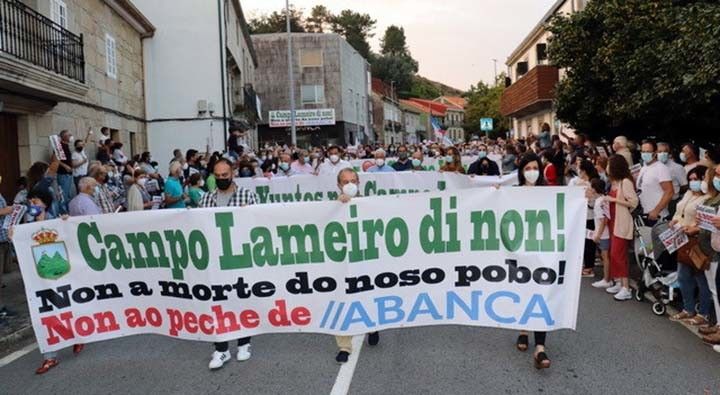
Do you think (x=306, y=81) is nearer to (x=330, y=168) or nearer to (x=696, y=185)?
(x=330, y=168)

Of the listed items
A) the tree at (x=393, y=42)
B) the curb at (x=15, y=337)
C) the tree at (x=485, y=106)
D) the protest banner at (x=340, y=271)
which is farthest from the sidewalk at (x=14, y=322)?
the tree at (x=393, y=42)

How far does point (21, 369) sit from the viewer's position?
5371 millimetres

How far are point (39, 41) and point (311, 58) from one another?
132 ft

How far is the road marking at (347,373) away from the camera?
4.49m

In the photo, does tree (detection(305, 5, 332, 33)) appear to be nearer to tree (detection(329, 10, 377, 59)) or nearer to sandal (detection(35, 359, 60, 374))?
tree (detection(329, 10, 377, 59))

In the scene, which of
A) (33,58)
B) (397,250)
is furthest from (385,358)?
(33,58)

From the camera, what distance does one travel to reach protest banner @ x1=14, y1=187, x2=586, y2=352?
504 cm

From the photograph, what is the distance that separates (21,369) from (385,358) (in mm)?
3229

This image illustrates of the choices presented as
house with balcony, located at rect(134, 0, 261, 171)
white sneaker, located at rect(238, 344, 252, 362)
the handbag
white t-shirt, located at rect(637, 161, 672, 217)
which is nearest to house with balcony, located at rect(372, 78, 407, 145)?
house with balcony, located at rect(134, 0, 261, 171)

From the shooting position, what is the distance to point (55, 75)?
36.6 feet

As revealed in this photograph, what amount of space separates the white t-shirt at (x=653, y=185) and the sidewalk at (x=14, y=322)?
7830 millimetres

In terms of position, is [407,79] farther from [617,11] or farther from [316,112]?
[617,11]

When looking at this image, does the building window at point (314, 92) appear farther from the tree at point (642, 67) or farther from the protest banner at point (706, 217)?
the protest banner at point (706, 217)

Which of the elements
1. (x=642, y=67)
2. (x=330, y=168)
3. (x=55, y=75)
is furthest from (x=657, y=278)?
(x=55, y=75)
